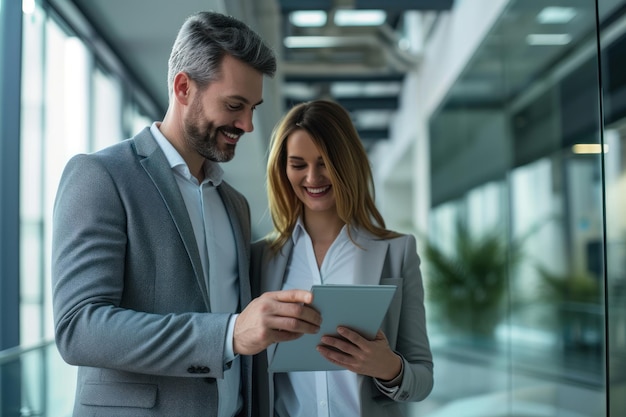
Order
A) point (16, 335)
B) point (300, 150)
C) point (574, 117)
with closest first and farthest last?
point (300, 150) → point (16, 335) → point (574, 117)

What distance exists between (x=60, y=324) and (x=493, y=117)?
4.99 meters

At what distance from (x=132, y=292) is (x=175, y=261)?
13 cm

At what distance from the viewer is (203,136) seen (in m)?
2.11

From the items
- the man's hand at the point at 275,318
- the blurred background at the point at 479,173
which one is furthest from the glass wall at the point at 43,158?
the man's hand at the point at 275,318

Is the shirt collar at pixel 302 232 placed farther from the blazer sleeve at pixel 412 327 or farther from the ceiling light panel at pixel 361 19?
the ceiling light panel at pixel 361 19

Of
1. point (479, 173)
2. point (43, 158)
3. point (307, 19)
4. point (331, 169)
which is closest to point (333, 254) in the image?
point (331, 169)

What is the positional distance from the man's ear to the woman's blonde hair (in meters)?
0.53

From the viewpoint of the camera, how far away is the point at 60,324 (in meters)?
1.76

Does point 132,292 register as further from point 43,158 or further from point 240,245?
point 43,158

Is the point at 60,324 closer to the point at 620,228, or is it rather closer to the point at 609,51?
the point at 620,228

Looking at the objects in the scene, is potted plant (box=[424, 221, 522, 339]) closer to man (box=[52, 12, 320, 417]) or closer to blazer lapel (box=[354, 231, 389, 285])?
blazer lapel (box=[354, 231, 389, 285])

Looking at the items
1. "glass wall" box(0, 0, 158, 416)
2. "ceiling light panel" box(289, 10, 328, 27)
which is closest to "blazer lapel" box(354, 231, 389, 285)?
"glass wall" box(0, 0, 158, 416)

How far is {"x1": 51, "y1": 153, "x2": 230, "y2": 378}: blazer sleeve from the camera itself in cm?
173

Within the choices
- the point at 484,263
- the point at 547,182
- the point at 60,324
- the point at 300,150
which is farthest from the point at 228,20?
the point at 484,263
